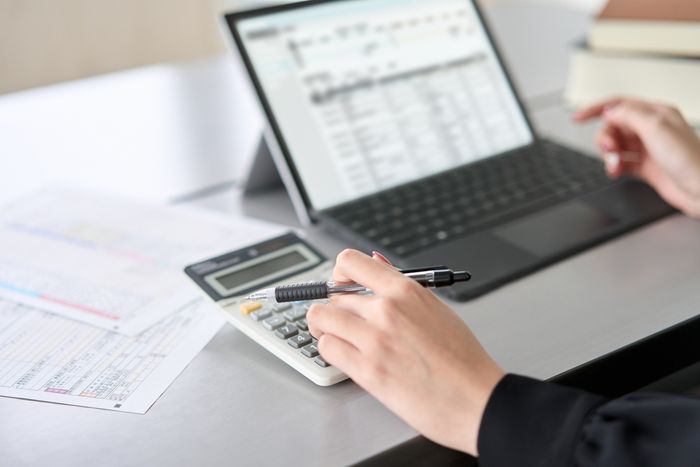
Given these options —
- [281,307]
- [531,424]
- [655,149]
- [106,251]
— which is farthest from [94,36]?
[531,424]

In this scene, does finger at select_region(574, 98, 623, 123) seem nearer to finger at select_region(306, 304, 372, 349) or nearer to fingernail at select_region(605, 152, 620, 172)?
fingernail at select_region(605, 152, 620, 172)

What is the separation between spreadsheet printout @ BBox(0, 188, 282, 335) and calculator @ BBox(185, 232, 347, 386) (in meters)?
0.06

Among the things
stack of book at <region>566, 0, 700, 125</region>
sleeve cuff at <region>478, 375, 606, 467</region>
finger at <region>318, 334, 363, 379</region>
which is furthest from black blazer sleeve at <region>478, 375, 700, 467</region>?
stack of book at <region>566, 0, 700, 125</region>

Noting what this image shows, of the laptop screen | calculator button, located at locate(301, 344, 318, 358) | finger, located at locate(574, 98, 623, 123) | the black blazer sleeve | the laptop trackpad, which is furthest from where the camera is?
finger, located at locate(574, 98, 623, 123)

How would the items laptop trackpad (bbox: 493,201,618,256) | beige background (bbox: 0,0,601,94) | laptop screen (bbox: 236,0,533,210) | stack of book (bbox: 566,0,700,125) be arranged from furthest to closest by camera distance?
beige background (bbox: 0,0,601,94), stack of book (bbox: 566,0,700,125), laptop screen (bbox: 236,0,533,210), laptop trackpad (bbox: 493,201,618,256)

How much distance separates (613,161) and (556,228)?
0.62 feet

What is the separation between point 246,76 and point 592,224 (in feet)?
1.58

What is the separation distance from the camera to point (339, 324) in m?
0.77

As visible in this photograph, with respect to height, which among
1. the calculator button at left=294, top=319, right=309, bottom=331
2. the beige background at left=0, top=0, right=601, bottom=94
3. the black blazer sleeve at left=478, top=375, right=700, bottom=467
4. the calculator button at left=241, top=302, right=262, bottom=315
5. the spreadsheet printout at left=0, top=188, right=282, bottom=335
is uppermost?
the beige background at left=0, top=0, right=601, bottom=94

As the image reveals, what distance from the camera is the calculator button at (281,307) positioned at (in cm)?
88

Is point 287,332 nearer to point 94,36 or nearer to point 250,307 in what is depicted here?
point 250,307

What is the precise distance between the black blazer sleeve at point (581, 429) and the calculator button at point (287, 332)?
0.69ft

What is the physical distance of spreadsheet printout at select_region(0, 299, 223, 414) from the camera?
0.80 meters

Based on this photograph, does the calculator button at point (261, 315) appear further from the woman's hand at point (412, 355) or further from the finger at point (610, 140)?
the finger at point (610, 140)
